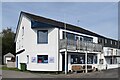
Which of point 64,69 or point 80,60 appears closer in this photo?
point 64,69

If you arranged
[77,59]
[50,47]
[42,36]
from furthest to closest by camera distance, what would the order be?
[77,59] → [42,36] → [50,47]

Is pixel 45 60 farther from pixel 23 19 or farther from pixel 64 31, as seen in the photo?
pixel 23 19

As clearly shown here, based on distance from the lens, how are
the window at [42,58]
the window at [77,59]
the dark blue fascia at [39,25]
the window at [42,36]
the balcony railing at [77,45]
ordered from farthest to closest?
the window at [77,59] → the window at [42,36] → the dark blue fascia at [39,25] → the window at [42,58] → the balcony railing at [77,45]

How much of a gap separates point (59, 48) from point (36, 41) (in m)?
3.34

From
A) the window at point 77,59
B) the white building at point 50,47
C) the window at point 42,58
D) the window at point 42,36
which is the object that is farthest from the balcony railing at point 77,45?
the window at point 42,58

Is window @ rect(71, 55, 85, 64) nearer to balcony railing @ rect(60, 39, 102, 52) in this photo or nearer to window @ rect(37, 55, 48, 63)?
balcony railing @ rect(60, 39, 102, 52)

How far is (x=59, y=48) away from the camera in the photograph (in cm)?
3192

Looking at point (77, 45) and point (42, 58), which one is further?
point (77, 45)

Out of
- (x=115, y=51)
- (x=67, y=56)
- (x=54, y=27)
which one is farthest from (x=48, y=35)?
(x=115, y=51)

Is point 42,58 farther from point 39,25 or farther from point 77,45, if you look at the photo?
point 77,45

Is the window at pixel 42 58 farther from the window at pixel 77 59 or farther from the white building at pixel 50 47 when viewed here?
the window at pixel 77 59

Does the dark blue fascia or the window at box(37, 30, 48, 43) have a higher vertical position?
the dark blue fascia

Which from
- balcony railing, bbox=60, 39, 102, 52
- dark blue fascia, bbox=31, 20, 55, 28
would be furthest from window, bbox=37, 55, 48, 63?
dark blue fascia, bbox=31, 20, 55, 28

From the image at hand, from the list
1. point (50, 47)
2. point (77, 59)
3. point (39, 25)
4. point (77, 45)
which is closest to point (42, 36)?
point (39, 25)
